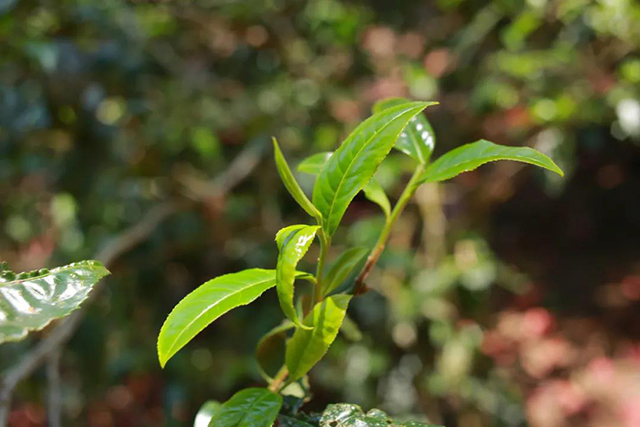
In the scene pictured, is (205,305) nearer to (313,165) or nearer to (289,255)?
(289,255)

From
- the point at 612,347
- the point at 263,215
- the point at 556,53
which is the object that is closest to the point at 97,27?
the point at 263,215

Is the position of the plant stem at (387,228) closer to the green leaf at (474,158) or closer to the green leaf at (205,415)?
the green leaf at (474,158)

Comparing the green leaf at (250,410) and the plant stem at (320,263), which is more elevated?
the plant stem at (320,263)

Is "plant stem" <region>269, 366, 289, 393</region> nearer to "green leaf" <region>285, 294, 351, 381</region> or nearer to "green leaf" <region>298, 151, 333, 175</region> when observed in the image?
"green leaf" <region>285, 294, 351, 381</region>

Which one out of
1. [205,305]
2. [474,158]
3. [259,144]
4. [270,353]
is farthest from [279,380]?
[259,144]

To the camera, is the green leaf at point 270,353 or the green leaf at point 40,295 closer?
the green leaf at point 40,295

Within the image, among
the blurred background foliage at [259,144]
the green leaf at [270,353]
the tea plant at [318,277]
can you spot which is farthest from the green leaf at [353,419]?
the blurred background foliage at [259,144]

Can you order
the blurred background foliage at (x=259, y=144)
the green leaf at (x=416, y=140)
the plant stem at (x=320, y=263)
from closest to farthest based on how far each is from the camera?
1. the plant stem at (x=320, y=263)
2. the green leaf at (x=416, y=140)
3. the blurred background foliage at (x=259, y=144)
